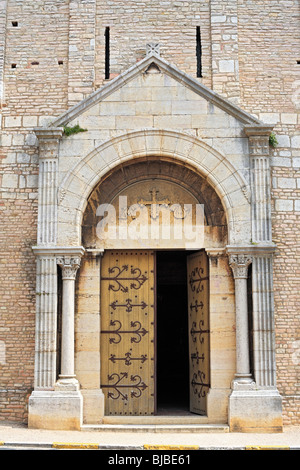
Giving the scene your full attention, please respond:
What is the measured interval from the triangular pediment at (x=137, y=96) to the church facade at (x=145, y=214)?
3 centimetres

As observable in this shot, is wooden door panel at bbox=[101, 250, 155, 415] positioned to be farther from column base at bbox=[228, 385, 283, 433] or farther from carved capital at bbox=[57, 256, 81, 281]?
column base at bbox=[228, 385, 283, 433]

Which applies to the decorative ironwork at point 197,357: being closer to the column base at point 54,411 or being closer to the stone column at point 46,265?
the column base at point 54,411

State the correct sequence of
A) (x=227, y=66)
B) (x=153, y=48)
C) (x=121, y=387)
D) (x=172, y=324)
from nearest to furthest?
1. (x=121, y=387)
2. (x=153, y=48)
3. (x=227, y=66)
4. (x=172, y=324)

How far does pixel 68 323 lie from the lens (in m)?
10.4

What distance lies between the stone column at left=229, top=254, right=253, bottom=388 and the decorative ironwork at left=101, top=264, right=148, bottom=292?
1650 millimetres

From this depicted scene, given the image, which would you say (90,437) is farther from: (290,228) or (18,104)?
(18,104)

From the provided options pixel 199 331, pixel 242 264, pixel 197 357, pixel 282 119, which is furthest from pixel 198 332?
pixel 282 119

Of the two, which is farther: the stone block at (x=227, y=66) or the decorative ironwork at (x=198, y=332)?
the stone block at (x=227, y=66)

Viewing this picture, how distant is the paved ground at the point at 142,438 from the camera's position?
8508 millimetres

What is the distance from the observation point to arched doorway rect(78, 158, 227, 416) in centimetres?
1078

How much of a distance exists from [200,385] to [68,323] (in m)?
2.61

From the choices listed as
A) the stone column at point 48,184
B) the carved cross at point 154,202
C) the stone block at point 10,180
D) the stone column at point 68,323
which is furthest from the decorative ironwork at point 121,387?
the stone block at point 10,180

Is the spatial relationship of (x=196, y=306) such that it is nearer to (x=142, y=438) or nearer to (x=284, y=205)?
(x=284, y=205)

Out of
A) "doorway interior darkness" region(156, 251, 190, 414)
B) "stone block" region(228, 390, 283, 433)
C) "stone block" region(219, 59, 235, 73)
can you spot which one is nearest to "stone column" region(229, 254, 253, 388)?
"stone block" region(228, 390, 283, 433)
